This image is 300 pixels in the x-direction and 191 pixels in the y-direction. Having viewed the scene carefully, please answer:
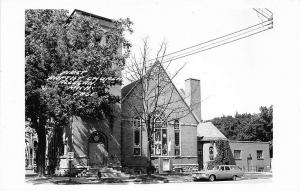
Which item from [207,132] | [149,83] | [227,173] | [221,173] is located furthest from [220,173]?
[207,132]

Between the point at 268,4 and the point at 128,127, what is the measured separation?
1565 cm

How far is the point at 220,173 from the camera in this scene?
19.5m

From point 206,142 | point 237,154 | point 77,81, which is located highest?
point 77,81

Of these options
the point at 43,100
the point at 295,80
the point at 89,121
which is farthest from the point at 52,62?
the point at 295,80

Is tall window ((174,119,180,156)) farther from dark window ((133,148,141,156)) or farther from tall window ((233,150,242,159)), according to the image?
tall window ((233,150,242,159))

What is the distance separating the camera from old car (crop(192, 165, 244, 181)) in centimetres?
1844

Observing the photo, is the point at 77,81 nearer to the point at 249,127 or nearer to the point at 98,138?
the point at 98,138

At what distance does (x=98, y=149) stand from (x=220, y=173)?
8228 mm

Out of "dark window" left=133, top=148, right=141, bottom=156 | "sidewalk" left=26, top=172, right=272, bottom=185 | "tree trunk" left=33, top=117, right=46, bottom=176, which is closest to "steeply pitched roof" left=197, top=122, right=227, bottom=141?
"dark window" left=133, top=148, right=141, bottom=156

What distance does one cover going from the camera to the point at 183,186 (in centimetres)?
1199

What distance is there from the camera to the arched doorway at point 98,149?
2303 centimetres

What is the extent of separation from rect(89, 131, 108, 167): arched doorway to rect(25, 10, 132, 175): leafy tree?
5428 mm
